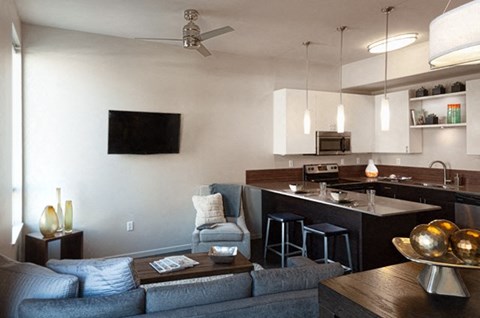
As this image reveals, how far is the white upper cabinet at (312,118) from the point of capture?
5289 millimetres

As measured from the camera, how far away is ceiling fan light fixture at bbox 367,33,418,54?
436 centimetres

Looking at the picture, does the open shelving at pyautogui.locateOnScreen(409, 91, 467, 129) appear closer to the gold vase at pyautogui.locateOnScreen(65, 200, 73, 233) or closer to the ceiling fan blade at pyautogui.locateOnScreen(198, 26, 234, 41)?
the ceiling fan blade at pyautogui.locateOnScreen(198, 26, 234, 41)

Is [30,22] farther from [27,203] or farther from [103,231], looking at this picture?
[103,231]

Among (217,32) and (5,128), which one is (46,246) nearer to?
(5,128)

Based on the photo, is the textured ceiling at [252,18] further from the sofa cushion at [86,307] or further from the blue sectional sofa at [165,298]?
the sofa cushion at [86,307]

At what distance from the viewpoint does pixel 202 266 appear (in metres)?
2.94

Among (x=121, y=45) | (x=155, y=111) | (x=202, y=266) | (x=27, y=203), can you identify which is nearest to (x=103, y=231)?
(x=27, y=203)

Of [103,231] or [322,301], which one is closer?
[322,301]

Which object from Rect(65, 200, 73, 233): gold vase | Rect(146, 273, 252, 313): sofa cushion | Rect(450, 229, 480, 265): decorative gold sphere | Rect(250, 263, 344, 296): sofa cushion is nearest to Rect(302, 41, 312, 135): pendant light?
Rect(250, 263, 344, 296): sofa cushion

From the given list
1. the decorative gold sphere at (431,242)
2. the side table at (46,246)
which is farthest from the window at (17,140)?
the decorative gold sphere at (431,242)

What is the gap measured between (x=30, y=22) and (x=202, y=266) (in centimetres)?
338

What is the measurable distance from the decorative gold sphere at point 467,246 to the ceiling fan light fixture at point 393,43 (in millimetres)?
3625

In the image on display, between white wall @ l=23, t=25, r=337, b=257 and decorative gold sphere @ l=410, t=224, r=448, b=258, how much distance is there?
386 cm

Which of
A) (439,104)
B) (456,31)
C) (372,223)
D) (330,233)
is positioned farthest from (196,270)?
(439,104)
